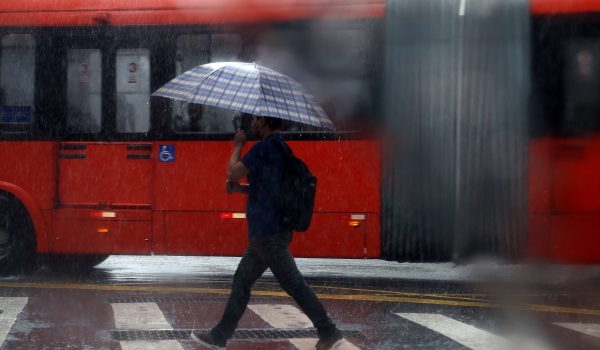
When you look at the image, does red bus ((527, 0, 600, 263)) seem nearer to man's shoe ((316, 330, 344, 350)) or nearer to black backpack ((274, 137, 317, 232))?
man's shoe ((316, 330, 344, 350))

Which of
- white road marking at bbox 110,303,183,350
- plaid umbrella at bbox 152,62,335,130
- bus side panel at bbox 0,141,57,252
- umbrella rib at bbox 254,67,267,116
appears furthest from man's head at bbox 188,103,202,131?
umbrella rib at bbox 254,67,267,116

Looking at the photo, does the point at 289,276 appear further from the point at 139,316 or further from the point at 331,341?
the point at 139,316

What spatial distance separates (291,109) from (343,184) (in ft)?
15.1

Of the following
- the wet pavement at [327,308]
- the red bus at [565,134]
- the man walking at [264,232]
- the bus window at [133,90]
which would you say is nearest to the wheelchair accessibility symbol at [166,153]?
the bus window at [133,90]

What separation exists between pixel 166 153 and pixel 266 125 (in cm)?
483

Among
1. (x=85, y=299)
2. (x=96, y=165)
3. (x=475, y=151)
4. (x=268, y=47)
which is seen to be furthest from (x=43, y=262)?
(x=475, y=151)

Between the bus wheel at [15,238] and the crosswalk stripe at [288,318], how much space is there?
3.57 metres

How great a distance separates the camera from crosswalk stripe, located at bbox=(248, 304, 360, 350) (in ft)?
25.6

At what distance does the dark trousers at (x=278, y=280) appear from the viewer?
7.18m

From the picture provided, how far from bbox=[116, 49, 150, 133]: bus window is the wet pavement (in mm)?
1800

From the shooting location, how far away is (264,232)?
7.16 m

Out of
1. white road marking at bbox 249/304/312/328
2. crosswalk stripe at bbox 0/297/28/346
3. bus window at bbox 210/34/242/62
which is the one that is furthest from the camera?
bus window at bbox 210/34/242/62

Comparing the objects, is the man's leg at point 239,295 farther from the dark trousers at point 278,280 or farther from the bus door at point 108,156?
the bus door at point 108,156

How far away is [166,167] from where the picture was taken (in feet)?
39.2
